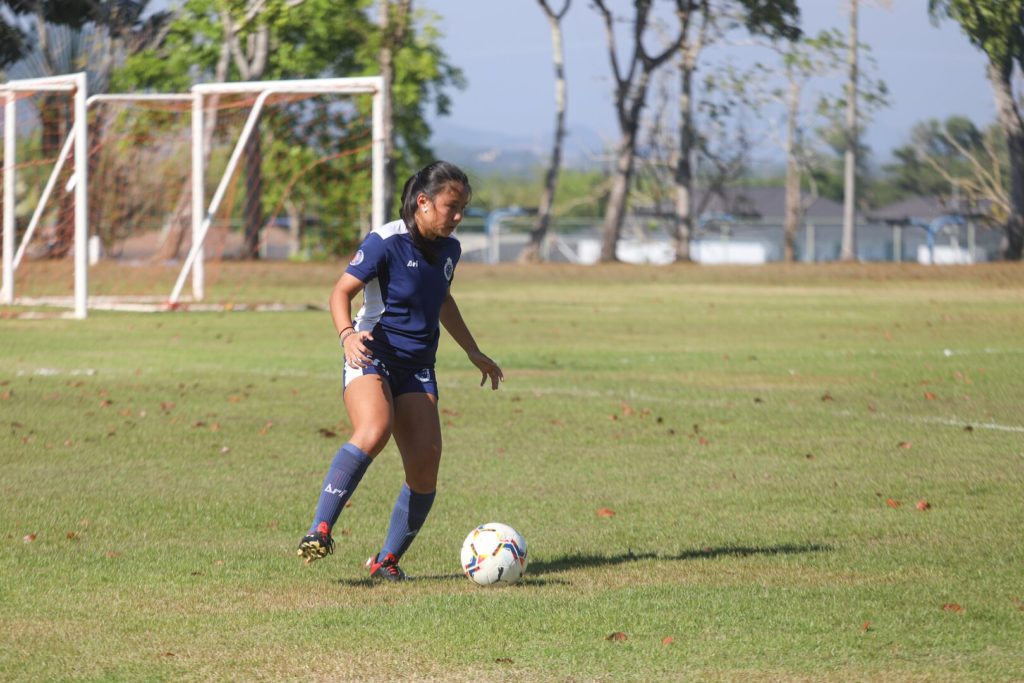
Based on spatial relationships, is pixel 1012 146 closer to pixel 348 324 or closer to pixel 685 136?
pixel 685 136

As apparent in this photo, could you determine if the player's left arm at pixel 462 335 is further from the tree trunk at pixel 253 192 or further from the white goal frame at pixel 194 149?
the tree trunk at pixel 253 192

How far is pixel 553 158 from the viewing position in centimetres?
5453

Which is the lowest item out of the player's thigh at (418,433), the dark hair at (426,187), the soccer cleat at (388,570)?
the soccer cleat at (388,570)

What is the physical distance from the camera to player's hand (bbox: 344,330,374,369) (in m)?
6.61

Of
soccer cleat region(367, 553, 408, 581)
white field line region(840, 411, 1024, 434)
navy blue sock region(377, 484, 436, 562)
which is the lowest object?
soccer cleat region(367, 553, 408, 581)

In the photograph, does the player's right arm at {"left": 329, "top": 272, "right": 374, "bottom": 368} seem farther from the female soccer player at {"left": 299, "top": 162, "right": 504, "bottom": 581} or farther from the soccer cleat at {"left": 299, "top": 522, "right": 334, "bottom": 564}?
the soccer cleat at {"left": 299, "top": 522, "right": 334, "bottom": 564}

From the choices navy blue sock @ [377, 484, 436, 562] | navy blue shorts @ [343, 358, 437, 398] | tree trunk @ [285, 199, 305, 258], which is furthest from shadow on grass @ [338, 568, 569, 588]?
tree trunk @ [285, 199, 305, 258]

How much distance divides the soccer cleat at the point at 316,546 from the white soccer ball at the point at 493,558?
69 centimetres

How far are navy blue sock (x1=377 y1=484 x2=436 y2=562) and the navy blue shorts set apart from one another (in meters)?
0.46

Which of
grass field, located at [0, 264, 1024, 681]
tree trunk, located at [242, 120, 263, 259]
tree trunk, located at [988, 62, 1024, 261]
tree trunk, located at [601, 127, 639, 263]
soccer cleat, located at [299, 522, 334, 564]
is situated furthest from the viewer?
tree trunk, located at [601, 127, 639, 263]

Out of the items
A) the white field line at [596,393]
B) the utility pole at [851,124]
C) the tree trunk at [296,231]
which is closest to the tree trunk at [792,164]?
the utility pole at [851,124]

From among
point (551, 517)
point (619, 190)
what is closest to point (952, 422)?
point (551, 517)

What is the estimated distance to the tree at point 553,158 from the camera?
5147 cm

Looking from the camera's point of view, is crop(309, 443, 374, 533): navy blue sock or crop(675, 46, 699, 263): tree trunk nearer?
crop(309, 443, 374, 533): navy blue sock
